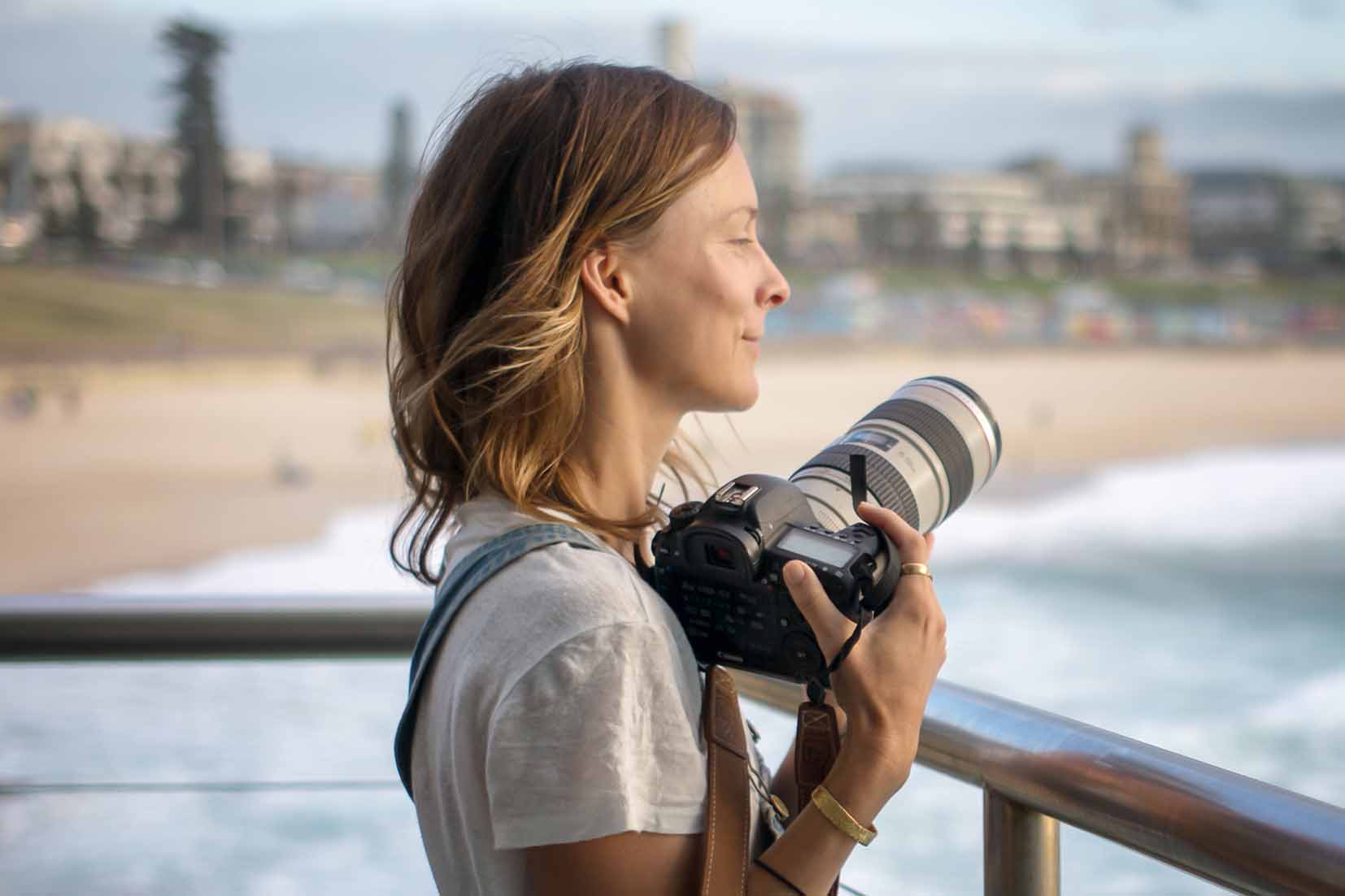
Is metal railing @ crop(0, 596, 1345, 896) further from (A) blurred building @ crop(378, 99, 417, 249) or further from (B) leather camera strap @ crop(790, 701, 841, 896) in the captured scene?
(A) blurred building @ crop(378, 99, 417, 249)

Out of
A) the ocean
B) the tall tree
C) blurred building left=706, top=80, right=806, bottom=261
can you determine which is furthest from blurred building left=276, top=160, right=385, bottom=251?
blurred building left=706, top=80, right=806, bottom=261

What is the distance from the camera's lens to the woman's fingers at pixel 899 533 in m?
0.64

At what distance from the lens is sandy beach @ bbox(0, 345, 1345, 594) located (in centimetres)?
1995

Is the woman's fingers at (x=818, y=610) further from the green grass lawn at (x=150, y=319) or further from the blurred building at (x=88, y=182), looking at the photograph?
the green grass lawn at (x=150, y=319)

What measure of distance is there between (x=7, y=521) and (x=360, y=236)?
21.2 feet

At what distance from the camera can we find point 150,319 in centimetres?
1986

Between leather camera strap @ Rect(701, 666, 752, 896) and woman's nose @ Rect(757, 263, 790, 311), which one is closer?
leather camera strap @ Rect(701, 666, 752, 896)

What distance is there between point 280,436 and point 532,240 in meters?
22.3

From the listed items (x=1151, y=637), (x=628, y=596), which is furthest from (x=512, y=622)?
(x=1151, y=637)

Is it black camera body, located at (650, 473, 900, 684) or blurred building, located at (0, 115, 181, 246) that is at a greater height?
black camera body, located at (650, 473, 900, 684)

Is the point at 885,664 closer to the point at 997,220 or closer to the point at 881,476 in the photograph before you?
the point at 881,476

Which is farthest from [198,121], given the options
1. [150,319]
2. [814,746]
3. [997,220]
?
[814,746]

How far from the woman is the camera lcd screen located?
2 centimetres

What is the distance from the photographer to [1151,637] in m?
21.6
